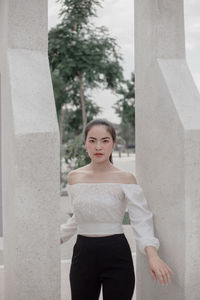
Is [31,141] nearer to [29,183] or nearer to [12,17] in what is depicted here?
[29,183]

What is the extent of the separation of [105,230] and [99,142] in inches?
23.6

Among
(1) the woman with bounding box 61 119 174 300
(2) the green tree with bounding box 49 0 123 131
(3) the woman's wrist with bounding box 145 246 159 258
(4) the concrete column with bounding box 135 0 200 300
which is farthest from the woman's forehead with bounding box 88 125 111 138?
(2) the green tree with bounding box 49 0 123 131

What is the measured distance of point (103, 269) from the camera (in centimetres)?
260

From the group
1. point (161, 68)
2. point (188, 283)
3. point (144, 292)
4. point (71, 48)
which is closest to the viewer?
point (188, 283)

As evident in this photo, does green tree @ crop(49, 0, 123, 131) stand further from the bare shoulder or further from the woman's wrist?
the woman's wrist

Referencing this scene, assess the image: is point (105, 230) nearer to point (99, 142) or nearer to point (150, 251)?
point (150, 251)

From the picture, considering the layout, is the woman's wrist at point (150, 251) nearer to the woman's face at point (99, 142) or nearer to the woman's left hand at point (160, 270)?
the woman's left hand at point (160, 270)

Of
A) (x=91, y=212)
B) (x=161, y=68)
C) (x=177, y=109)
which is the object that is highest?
(x=161, y=68)

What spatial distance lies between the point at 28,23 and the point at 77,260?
5.74 ft

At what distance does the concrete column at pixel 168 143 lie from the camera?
8.88 feet

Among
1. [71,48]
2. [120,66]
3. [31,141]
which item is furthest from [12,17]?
[120,66]

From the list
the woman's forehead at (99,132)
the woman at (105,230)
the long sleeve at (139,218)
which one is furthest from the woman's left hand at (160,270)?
the woman's forehead at (99,132)

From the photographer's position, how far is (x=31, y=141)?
2.54m

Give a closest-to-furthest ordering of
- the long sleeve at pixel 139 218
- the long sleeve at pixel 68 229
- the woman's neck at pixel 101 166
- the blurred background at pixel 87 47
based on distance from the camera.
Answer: the long sleeve at pixel 139 218 → the woman's neck at pixel 101 166 → the long sleeve at pixel 68 229 → the blurred background at pixel 87 47
